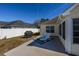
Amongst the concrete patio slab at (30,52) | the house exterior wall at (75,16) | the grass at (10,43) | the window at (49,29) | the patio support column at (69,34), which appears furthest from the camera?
the window at (49,29)

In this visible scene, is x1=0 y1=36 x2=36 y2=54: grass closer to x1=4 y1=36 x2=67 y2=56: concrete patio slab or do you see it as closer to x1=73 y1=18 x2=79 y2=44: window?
x1=4 y1=36 x2=67 y2=56: concrete patio slab

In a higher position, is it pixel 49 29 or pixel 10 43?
pixel 49 29

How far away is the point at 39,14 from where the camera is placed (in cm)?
1052

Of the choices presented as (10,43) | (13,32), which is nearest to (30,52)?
(10,43)

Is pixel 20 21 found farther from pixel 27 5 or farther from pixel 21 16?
pixel 27 5

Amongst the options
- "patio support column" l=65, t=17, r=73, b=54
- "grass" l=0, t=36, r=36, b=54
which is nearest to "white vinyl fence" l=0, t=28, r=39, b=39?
"grass" l=0, t=36, r=36, b=54

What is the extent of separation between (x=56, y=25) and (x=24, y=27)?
84.0 inches

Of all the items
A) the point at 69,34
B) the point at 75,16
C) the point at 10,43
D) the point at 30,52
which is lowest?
the point at 30,52

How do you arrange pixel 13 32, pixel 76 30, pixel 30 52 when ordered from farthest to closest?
1. pixel 13 32
2. pixel 30 52
3. pixel 76 30

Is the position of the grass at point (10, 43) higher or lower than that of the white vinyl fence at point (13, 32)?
lower

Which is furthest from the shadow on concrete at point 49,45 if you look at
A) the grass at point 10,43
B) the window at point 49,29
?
the window at point 49,29

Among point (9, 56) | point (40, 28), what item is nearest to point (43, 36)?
point (40, 28)

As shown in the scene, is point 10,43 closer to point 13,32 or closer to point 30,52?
point 30,52

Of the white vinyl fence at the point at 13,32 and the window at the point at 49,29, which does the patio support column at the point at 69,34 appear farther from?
the white vinyl fence at the point at 13,32
